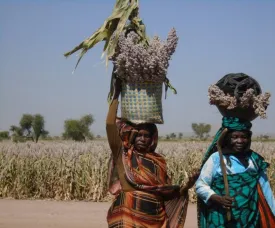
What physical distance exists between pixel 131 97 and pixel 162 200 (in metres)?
1.07

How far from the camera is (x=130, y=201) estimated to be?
5621 millimetres

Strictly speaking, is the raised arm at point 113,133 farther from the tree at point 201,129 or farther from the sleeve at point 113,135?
the tree at point 201,129

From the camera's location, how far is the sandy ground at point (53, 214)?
35.0ft

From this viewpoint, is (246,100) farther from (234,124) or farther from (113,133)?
(113,133)

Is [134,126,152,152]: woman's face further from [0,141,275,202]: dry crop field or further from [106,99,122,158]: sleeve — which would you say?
[0,141,275,202]: dry crop field

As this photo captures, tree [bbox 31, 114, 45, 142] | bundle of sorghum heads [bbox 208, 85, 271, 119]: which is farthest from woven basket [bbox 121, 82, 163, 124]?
tree [bbox 31, 114, 45, 142]

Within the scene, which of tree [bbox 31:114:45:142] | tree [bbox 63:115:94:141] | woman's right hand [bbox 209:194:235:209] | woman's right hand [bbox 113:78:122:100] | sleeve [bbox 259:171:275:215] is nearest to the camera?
woman's right hand [bbox 209:194:235:209]

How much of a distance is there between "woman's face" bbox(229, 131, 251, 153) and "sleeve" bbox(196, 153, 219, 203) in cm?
21

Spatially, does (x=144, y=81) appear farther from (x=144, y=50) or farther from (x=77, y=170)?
(x=77, y=170)

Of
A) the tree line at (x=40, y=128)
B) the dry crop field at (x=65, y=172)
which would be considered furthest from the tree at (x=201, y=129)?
the dry crop field at (x=65, y=172)

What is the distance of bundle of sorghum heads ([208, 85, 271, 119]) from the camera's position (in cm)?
532

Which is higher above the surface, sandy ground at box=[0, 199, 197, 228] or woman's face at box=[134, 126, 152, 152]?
woman's face at box=[134, 126, 152, 152]

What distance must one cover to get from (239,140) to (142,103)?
1.01 metres

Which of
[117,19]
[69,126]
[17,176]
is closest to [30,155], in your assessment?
[17,176]
